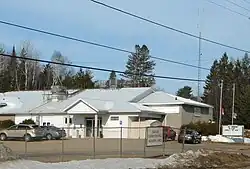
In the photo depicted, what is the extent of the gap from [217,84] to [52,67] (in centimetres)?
3881

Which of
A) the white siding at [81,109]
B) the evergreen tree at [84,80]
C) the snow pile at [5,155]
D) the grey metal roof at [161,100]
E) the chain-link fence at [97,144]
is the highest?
the evergreen tree at [84,80]

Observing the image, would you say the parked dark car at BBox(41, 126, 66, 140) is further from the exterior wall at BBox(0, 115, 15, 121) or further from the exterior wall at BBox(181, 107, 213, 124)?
the exterior wall at BBox(181, 107, 213, 124)

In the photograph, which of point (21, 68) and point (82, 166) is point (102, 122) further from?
point (21, 68)

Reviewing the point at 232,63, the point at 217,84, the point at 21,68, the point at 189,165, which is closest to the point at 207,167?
the point at 189,165

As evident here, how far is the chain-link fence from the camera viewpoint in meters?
30.4

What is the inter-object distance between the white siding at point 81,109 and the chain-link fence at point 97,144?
7.72 ft

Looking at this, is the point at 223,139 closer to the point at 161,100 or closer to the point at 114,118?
the point at 161,100

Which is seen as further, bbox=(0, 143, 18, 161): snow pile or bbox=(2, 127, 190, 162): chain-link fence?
bbox=(2, 127, 190, 162): chain-link fence

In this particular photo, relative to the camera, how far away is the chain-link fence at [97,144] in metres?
30.4

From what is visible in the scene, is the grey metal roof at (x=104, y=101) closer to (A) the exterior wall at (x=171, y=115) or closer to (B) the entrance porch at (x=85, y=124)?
(B) the entrance porch at (x=85, y=124)

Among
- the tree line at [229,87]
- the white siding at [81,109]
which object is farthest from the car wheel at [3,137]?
the tree line at [229,87]

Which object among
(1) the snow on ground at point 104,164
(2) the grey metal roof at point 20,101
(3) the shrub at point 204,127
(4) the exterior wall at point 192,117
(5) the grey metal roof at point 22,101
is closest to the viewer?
(1) the snow on ground at point 104,164

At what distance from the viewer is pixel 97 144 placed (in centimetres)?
4312

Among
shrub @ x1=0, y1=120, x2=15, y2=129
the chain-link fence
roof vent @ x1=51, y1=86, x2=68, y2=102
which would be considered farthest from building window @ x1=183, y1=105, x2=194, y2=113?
shrub @ x1=0, y1=120, x2=15, y2=129
